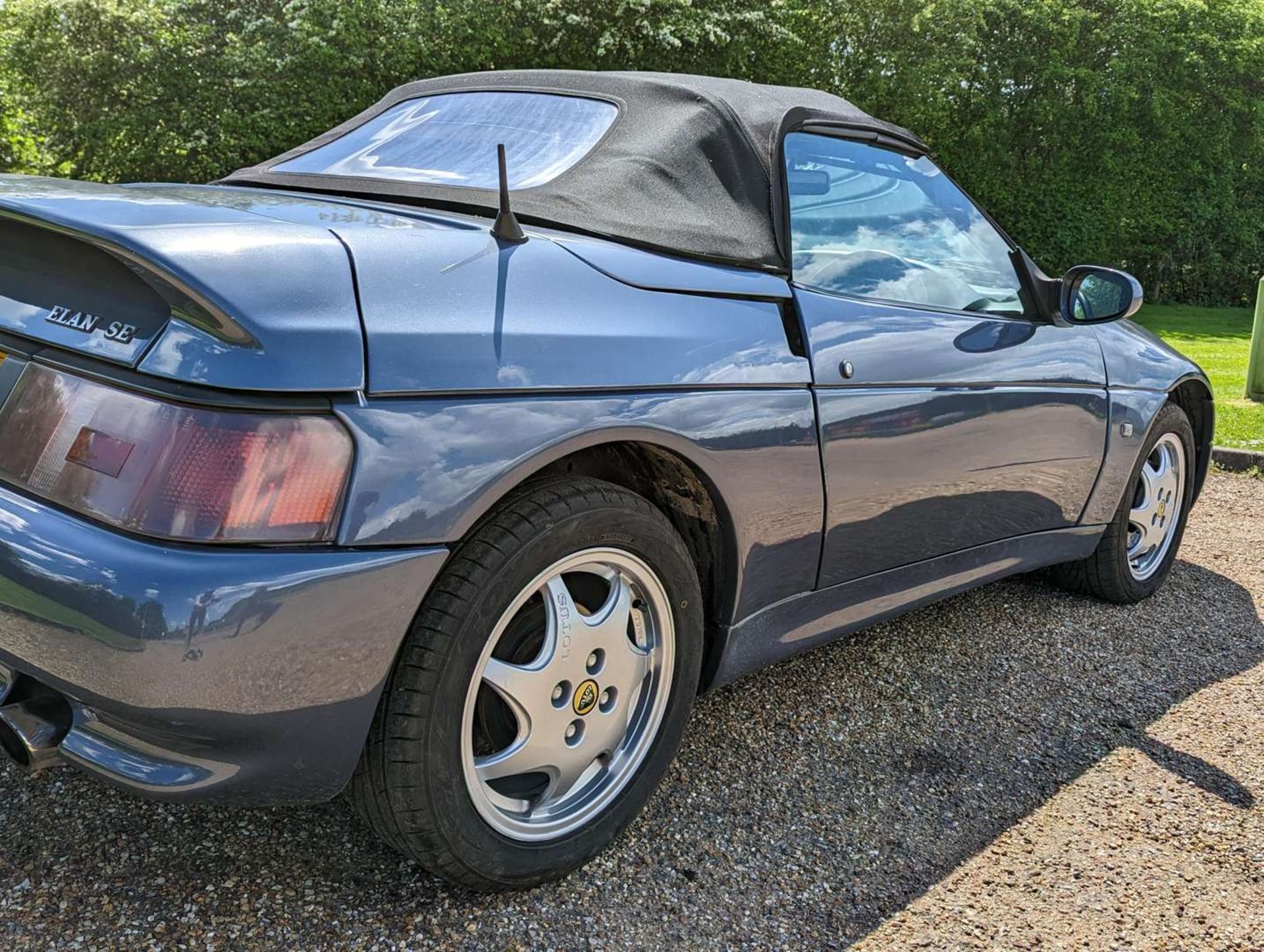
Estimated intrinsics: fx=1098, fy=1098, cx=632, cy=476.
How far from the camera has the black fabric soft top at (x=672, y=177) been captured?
2383mm

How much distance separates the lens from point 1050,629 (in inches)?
152

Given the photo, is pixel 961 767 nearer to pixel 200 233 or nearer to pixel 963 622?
pixel 963 622

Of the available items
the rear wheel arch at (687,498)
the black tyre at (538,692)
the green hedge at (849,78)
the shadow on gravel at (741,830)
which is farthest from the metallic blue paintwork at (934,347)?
the green hedge at (849,78)

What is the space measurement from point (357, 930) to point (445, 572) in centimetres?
70

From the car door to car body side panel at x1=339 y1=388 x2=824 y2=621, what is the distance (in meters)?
0.13

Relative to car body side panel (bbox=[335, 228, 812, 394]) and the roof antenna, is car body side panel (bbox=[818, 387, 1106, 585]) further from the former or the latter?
the roof antenna

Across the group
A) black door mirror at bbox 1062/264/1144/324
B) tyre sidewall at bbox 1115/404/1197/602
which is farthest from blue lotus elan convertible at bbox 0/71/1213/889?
tyre sidewall at bbox 1115/404/1197/602

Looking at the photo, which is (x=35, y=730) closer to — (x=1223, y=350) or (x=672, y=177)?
(x=672, y=177)

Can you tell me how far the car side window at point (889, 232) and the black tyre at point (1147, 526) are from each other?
110 centimetres

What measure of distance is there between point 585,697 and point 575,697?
0.03m

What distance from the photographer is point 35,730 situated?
5.80 ft

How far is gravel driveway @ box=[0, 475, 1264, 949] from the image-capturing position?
6.73 feet

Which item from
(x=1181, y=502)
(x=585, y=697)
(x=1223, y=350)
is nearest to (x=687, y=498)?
(x=585, y=697)

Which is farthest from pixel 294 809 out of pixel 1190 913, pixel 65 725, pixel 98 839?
pixel 1190 913
